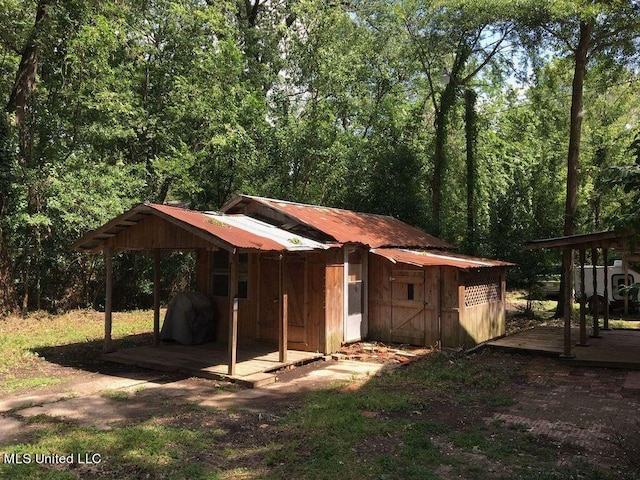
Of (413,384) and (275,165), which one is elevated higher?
(275,165)

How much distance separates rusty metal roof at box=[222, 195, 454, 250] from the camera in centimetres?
1159

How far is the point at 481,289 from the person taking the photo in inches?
479

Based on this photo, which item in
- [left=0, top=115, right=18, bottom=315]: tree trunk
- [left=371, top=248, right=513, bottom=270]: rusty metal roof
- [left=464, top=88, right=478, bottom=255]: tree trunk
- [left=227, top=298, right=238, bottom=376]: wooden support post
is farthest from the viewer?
[left=464, top=88, right=478, bottom=255]: tree trunk

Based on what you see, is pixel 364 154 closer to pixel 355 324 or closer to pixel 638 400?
pixel 355 324

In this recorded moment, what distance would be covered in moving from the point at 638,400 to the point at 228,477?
251 inches

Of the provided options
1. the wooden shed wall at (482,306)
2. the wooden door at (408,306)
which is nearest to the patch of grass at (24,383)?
the wooden door at (408,306)

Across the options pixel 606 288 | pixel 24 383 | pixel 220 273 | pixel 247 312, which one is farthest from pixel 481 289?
pixel 24 383

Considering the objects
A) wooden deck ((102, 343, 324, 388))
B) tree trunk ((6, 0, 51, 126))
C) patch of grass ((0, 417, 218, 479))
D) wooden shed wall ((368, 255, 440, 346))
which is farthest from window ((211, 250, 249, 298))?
tree trunk ((6, 0, 51, 126))

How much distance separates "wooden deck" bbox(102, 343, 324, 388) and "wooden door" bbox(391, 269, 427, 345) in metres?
2.45

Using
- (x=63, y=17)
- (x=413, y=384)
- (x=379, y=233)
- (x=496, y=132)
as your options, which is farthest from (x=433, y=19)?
(x=413, y=384)

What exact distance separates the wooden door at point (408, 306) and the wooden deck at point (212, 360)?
8.05 ft

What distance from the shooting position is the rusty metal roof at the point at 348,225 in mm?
11586

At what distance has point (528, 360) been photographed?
10.5 meters

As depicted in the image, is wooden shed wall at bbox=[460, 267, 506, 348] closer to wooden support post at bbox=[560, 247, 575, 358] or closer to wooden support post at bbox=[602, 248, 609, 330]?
wooden support post at bbox=[560, 247, 575, 358]
